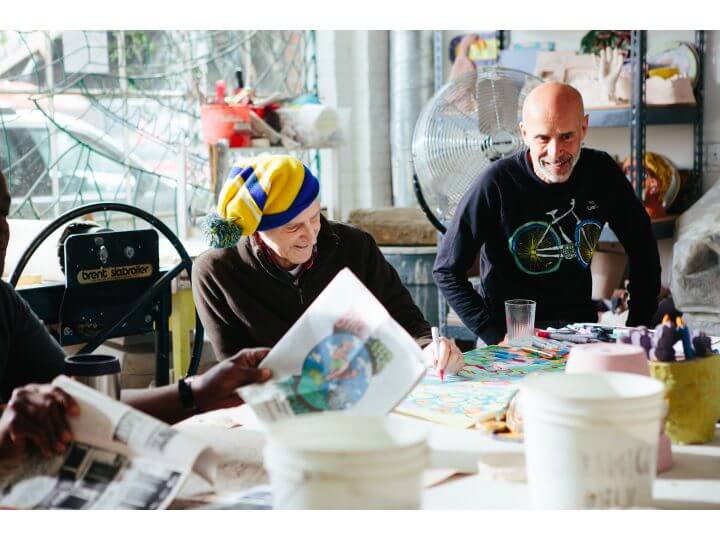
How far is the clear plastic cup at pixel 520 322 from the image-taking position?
219 cm

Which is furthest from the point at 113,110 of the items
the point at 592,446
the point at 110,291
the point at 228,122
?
the point at 592,446

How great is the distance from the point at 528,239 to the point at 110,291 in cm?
133

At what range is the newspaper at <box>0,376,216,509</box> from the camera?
1217 mm

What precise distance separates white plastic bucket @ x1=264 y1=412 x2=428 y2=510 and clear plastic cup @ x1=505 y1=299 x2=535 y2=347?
1.21m

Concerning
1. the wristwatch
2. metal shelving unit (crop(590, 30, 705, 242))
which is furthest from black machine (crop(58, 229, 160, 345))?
metal shelving unit (crop(590, 30, 705, 242))

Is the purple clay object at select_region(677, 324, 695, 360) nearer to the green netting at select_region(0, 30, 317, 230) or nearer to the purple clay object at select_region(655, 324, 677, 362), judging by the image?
the purple clay object at select_region(655, 324, 677, 362)

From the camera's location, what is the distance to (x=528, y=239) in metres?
2.72

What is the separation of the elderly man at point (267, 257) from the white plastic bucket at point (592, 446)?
1.04m

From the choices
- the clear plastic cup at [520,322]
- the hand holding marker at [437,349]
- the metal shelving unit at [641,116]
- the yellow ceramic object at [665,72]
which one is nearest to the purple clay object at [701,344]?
the hand holding marker at [437,349]

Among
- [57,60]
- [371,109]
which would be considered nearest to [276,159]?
[57,60]

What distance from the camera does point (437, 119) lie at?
344 centimetres

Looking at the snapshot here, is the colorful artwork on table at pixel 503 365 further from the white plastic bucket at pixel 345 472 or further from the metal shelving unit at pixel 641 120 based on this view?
the metal shelving unit at pixel 641 120

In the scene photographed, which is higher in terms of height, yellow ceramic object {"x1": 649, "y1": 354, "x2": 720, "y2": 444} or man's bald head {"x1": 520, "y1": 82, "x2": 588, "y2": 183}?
man's bald head {"x1": 520, "y1": 82, "x2": 588, "y2": 183}

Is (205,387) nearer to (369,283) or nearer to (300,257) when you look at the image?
(300,257)
